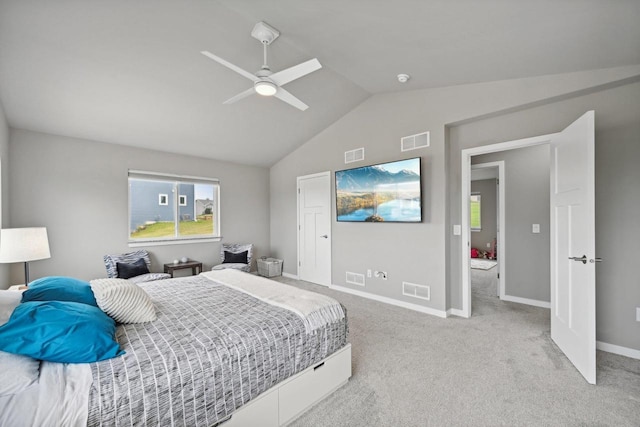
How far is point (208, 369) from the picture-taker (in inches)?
54.1

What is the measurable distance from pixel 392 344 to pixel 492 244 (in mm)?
6257

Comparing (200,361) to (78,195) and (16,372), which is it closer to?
(16,372)

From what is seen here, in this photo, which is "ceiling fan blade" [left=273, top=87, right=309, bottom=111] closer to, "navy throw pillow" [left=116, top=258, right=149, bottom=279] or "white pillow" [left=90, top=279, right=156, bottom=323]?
"white pillow" [left=90, top=279, right=156, bottom=323]

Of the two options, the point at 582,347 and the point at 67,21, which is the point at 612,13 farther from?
the point at 67,21

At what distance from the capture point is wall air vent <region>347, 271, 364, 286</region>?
4.41 m

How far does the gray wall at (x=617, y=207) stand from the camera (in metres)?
2.50

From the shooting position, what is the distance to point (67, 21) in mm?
2193

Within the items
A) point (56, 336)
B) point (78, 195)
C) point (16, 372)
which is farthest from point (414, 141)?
point (78, 195)

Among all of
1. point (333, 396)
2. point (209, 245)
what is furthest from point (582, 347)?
point (209, 245)

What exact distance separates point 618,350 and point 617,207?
1341 millimetres

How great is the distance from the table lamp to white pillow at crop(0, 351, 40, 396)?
6.37 feet

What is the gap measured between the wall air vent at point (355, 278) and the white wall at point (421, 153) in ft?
0.27

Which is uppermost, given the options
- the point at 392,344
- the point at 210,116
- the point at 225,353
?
the point at 210,116

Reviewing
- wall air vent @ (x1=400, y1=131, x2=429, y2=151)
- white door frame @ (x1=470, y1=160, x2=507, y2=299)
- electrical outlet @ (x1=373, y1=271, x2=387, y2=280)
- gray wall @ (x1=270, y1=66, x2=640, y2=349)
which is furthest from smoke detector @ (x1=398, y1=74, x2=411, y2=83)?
electrical outlet @ (x1=373, y1=271, x2=387, y2=280)
